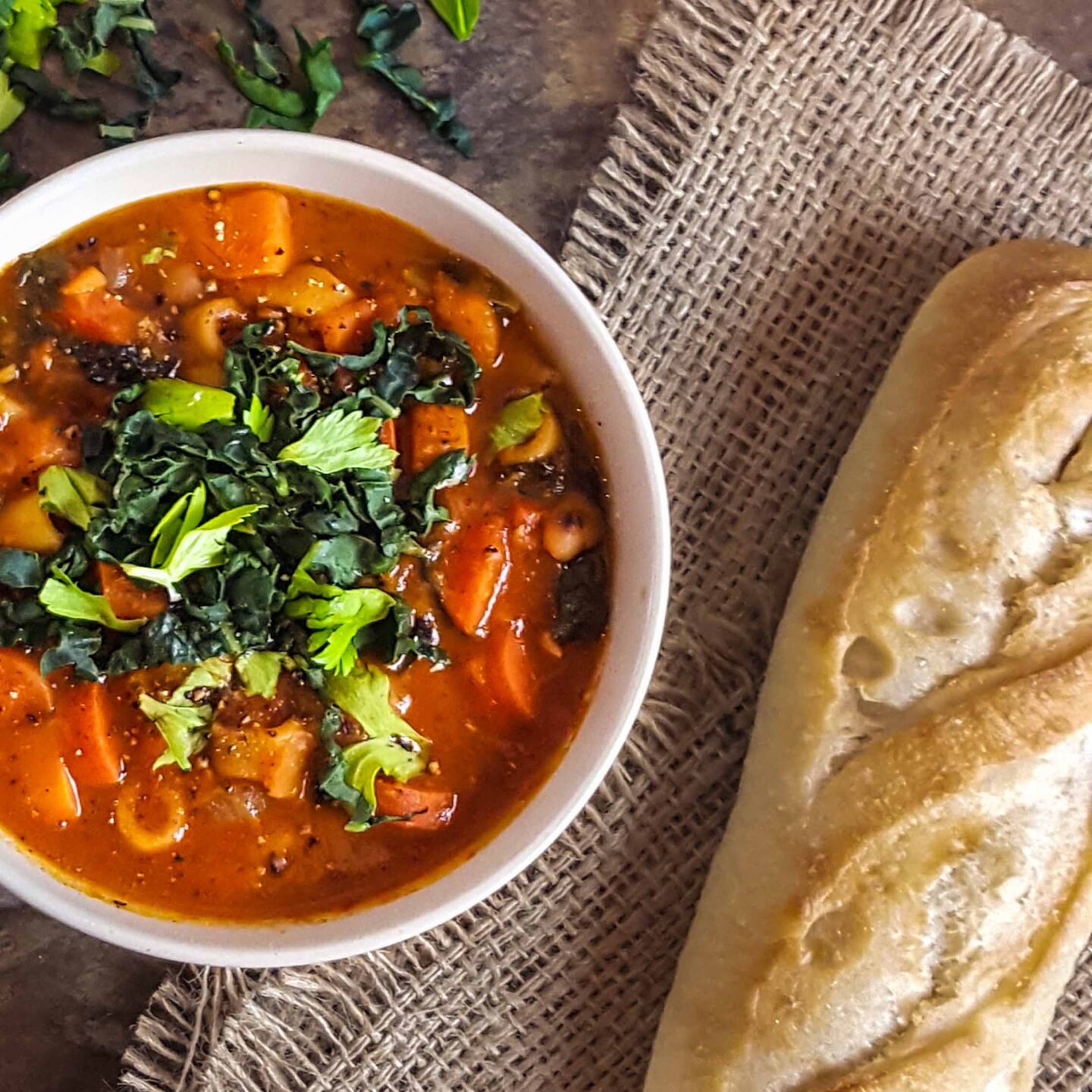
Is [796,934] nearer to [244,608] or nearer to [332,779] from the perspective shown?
[332,779]

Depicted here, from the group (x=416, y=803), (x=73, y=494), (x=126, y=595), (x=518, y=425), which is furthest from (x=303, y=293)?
(x=416, y=803)

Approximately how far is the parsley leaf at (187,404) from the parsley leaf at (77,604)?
16.2 inches

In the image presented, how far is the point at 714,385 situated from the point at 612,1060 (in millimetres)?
1752

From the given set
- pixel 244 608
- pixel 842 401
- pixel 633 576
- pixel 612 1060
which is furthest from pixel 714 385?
pixel 612 1060

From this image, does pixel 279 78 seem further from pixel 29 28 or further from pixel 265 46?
pixel 29 28

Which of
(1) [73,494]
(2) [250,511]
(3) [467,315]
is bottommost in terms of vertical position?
(1) [73,494]

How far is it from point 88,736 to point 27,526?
1.57ft

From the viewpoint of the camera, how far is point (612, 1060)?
296cm

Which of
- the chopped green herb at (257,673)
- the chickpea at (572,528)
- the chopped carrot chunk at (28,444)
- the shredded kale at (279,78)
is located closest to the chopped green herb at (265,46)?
the shredded kale at (279,78)

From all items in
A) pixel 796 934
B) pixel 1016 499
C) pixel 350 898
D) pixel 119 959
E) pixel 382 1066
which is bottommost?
pixel 119 959

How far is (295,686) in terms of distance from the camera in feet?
8.66

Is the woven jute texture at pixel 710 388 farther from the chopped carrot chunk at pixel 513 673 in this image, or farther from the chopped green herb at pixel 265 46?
the chopped green herb at pixel 265 46

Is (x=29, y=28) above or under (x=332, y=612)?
above

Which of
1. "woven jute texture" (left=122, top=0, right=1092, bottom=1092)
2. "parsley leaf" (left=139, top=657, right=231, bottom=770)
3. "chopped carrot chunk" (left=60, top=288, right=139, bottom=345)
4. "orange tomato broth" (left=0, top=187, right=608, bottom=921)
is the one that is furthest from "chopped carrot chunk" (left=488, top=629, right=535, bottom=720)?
"chopped carrot chunk" (left=60, top=288, right=139, bottom=345)
